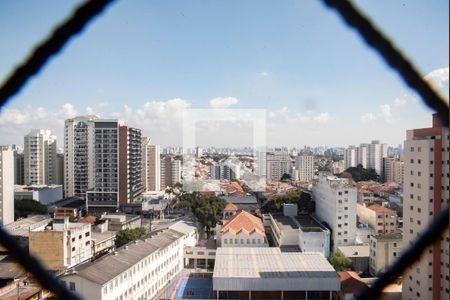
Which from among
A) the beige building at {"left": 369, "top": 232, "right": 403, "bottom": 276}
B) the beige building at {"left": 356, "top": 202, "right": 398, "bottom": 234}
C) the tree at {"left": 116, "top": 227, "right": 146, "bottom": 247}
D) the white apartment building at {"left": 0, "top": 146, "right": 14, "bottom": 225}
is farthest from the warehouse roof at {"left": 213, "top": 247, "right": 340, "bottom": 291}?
the white apartment building at {"left": 0, "top": 146, "right": 14, "bottom": 225}

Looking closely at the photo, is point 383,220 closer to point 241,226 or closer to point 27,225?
point 241,226

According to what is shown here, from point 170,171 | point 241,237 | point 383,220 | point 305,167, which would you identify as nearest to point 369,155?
point 305,167

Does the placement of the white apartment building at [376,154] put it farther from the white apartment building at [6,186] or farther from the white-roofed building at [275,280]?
the white apartment building at [6,186]

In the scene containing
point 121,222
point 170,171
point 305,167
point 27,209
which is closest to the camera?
point 121,222

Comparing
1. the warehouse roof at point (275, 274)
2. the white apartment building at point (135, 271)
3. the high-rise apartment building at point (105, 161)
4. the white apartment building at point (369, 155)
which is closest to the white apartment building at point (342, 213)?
the warehouse roof at point (275, 274)

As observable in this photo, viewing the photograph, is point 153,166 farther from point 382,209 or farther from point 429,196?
point 429,196
